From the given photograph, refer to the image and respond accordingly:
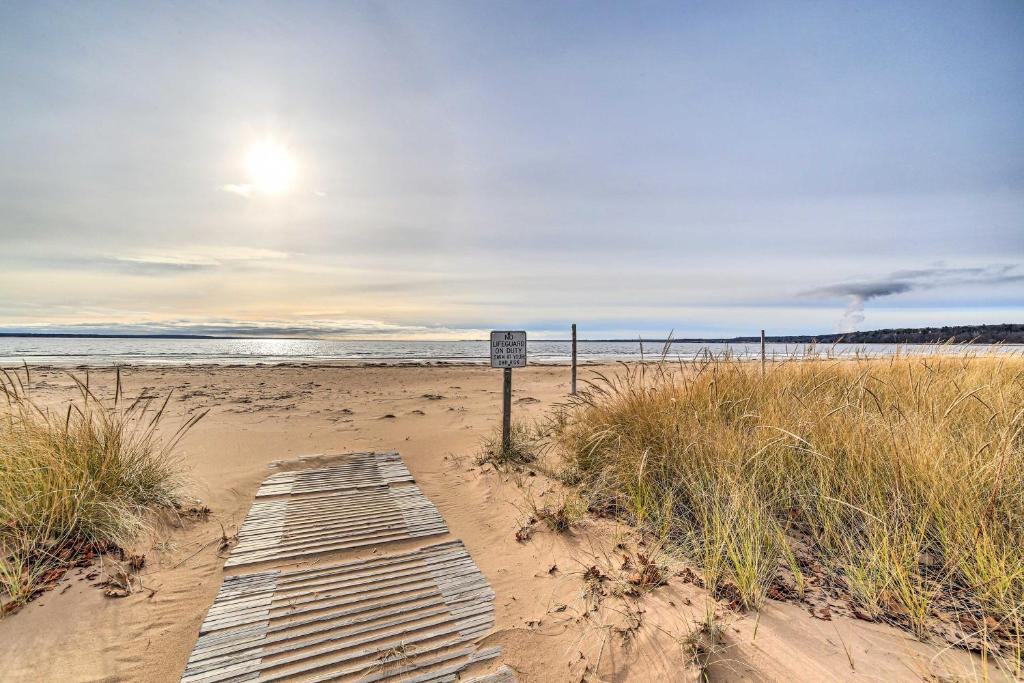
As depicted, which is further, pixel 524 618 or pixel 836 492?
pixel 836 492

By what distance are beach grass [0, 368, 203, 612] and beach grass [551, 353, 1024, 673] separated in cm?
425

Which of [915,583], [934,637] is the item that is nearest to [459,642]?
[934,637]

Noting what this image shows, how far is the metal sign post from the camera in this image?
6.11 metres

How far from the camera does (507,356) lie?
6.22 m

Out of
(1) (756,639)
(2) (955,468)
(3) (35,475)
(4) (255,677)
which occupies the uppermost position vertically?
(2) (955,468)

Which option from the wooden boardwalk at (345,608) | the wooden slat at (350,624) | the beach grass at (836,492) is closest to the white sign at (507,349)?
the beach grass at (836,492)

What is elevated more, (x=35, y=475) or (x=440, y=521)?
(x=35, y=475)

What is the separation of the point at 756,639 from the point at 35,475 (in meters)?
5.59

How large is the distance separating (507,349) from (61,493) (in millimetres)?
4665

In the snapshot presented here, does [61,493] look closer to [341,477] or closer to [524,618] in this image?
[341,477]

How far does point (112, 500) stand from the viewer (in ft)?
13.0

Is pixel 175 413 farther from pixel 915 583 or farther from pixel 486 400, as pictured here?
pixel 915 583

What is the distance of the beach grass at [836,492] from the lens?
2.67m

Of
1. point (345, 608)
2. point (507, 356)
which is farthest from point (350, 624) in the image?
point (507, 356)
